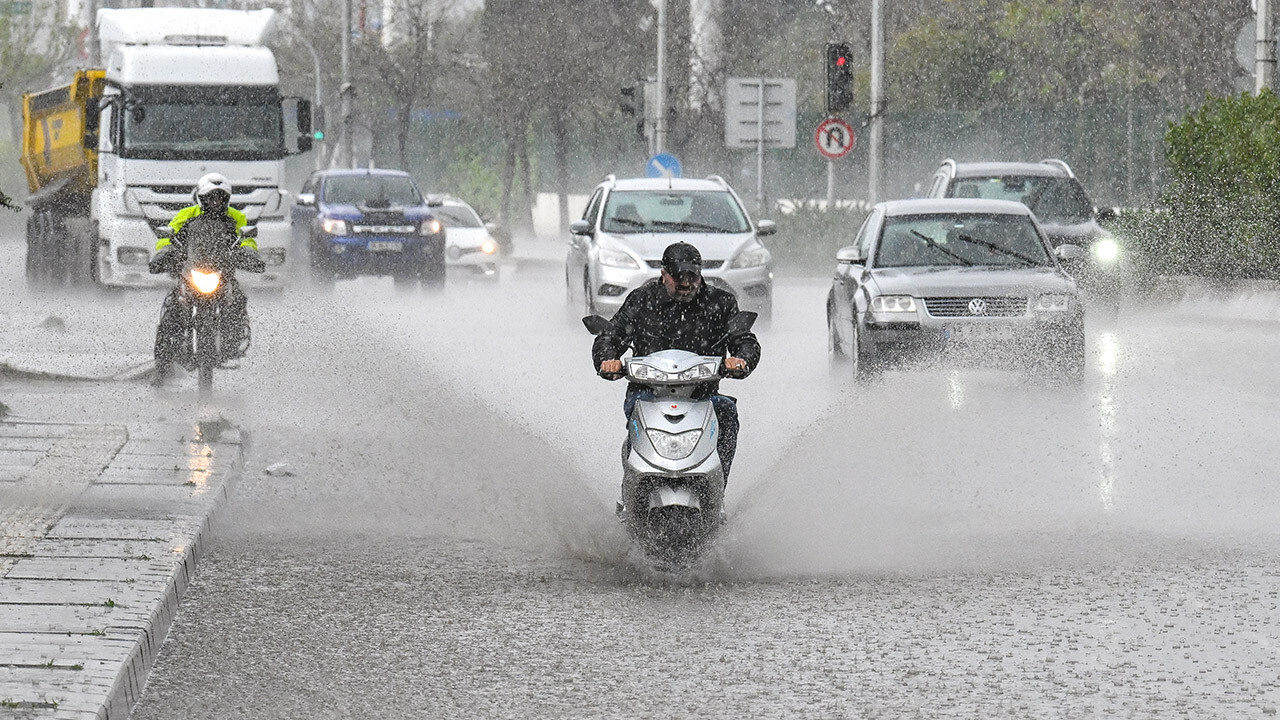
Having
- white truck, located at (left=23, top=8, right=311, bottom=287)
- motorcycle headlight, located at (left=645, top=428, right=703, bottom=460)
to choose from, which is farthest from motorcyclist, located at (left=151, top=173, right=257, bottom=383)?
white truck, located at (left=23, top=8, right=311, bottom=287)

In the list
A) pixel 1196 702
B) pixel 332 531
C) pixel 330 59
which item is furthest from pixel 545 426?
pixel 330 59

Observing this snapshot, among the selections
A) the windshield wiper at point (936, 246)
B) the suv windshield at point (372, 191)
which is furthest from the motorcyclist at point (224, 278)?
the suv windshield at point (372, 191)

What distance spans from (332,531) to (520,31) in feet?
154

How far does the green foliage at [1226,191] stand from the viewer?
24.8 m

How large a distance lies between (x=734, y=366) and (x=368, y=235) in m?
21.5

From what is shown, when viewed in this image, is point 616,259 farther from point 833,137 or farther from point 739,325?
point 739,325

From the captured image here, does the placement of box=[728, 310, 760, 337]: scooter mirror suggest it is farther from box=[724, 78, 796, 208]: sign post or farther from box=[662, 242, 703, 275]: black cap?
box=[724, 78, 796, 208]: sign post

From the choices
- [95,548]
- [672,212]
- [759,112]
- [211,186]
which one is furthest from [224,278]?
[759,112]

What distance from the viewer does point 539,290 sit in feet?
104

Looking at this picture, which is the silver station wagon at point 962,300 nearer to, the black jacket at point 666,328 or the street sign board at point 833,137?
the black jacket at point 666,328

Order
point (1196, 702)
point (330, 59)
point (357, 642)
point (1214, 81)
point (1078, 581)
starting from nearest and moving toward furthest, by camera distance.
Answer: point (1196, 702), point (357, 642), point (1078, 581), point (1214, 81), point (330, 59)

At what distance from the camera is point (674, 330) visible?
8.83m

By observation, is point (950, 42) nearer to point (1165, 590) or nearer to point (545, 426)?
point (545, 426)

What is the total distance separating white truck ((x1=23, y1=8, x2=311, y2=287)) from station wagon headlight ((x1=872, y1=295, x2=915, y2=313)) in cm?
1151
